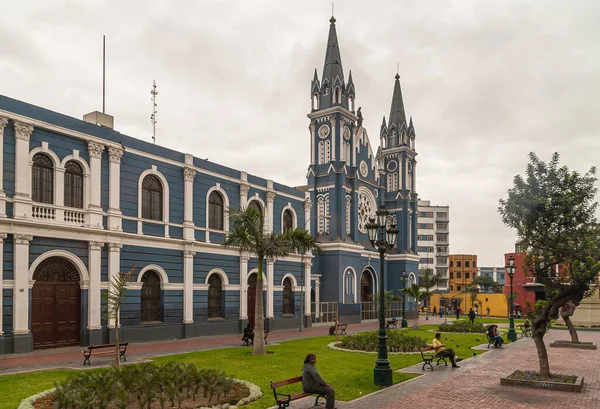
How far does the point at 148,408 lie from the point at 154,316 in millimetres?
15801

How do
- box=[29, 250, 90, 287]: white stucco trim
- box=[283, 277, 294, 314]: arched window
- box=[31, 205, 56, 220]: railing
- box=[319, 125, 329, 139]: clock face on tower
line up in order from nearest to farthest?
box=[29, 250, 90, 287]: white stucco trim
box=[31, 205, 56, 220]: railing
box=[283, 277, 294, 314]: arched window
box=[319, 125, 329, 139]: clock face on tower

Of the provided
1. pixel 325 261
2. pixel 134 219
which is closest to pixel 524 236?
pixel 134 219

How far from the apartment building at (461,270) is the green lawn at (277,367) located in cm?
8279

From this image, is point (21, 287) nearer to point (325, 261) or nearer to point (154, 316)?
point (154, 316)

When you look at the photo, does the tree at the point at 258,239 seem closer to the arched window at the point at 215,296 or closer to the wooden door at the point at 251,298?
the arched window at the point at 215,296

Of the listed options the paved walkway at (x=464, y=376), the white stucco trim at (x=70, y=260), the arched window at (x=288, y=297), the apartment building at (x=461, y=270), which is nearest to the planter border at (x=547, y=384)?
the paved walkway at (x=464, y=376)

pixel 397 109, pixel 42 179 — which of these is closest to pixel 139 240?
pixel 42 179

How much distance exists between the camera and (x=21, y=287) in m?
19.9

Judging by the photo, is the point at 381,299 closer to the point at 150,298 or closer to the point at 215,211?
the point at 150,298

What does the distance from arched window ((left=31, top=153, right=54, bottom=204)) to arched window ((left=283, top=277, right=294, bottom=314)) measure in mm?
18084

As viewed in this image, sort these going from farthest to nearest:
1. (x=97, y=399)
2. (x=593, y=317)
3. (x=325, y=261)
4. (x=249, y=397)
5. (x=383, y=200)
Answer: (x=383, y=200) → (x=325, y=261) → (x=593, y=317) → (x=249, y=397) → (x=97, y=399)

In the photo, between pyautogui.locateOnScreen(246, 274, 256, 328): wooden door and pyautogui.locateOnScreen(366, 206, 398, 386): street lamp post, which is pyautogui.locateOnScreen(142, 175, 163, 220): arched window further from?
pyautogui.locateOnScreen(366, 206, 398, 386): street lamp post

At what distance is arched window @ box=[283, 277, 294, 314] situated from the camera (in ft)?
118

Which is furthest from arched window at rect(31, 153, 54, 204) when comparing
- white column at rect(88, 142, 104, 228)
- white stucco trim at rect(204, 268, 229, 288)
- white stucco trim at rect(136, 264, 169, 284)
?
white stucco trim at rect(204, 268, 229, 288)
